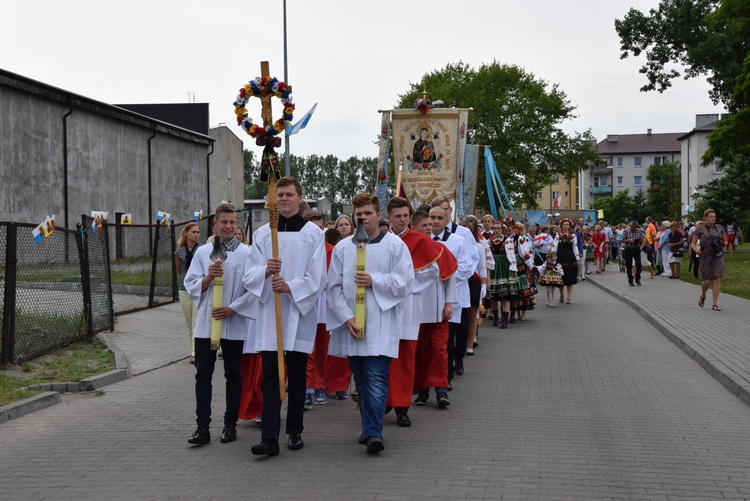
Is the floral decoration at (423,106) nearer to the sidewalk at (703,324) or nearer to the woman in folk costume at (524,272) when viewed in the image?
the woman in folk costume at (524,272)

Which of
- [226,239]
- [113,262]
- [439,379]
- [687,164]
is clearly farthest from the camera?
[687,164]

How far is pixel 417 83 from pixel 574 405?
190 ft

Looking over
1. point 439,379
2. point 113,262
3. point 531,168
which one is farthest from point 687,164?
point 439,379

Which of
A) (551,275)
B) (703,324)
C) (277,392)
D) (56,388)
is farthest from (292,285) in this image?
(551,275)

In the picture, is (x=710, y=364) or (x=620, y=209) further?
(x=620, y=209)

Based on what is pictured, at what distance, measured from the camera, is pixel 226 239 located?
704cm

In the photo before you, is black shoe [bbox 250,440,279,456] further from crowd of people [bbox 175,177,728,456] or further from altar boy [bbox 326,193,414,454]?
altar boy [bbox 326,193,414,454]

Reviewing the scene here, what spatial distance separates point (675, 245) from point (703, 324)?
1467 cm

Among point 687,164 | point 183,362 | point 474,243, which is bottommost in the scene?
point 183,362

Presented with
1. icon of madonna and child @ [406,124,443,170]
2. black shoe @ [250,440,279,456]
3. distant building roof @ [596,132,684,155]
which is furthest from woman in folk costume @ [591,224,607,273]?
distant building roof @ [596,132,684,155]

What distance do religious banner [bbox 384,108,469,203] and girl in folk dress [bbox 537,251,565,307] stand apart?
2794 mm

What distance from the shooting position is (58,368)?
1046cm

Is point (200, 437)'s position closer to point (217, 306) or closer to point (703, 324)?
point (217, 306)

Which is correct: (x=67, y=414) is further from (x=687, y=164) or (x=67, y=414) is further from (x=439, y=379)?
(x=687, y=164)
